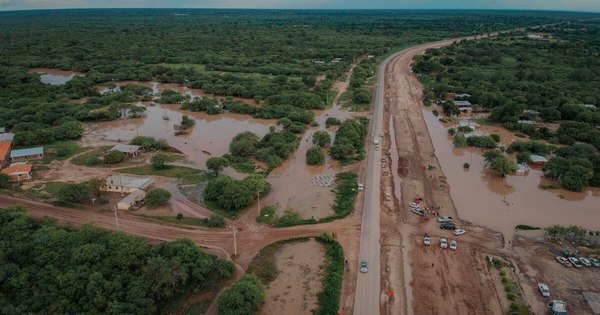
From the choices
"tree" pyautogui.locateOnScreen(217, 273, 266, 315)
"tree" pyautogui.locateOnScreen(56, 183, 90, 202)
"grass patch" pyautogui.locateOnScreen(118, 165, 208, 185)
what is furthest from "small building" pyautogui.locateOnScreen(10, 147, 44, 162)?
"tree" pyautogui.locateOnScreen(217, 273, 266, 315)

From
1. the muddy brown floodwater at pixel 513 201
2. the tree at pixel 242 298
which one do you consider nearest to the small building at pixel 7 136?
the tree at pixel 242 298

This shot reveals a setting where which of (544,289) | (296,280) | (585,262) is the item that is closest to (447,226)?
(544,289)

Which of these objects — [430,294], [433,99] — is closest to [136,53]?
[433,99]

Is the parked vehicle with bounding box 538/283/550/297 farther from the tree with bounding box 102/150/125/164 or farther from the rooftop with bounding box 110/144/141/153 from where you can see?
the rooftop with bounding box 110/144/141/153

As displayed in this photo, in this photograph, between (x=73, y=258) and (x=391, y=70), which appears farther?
(x=391, y=70)

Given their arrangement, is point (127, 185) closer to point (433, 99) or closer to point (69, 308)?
point (69, 308)

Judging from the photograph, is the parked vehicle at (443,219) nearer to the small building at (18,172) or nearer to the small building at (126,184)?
the small building at (126,184)
